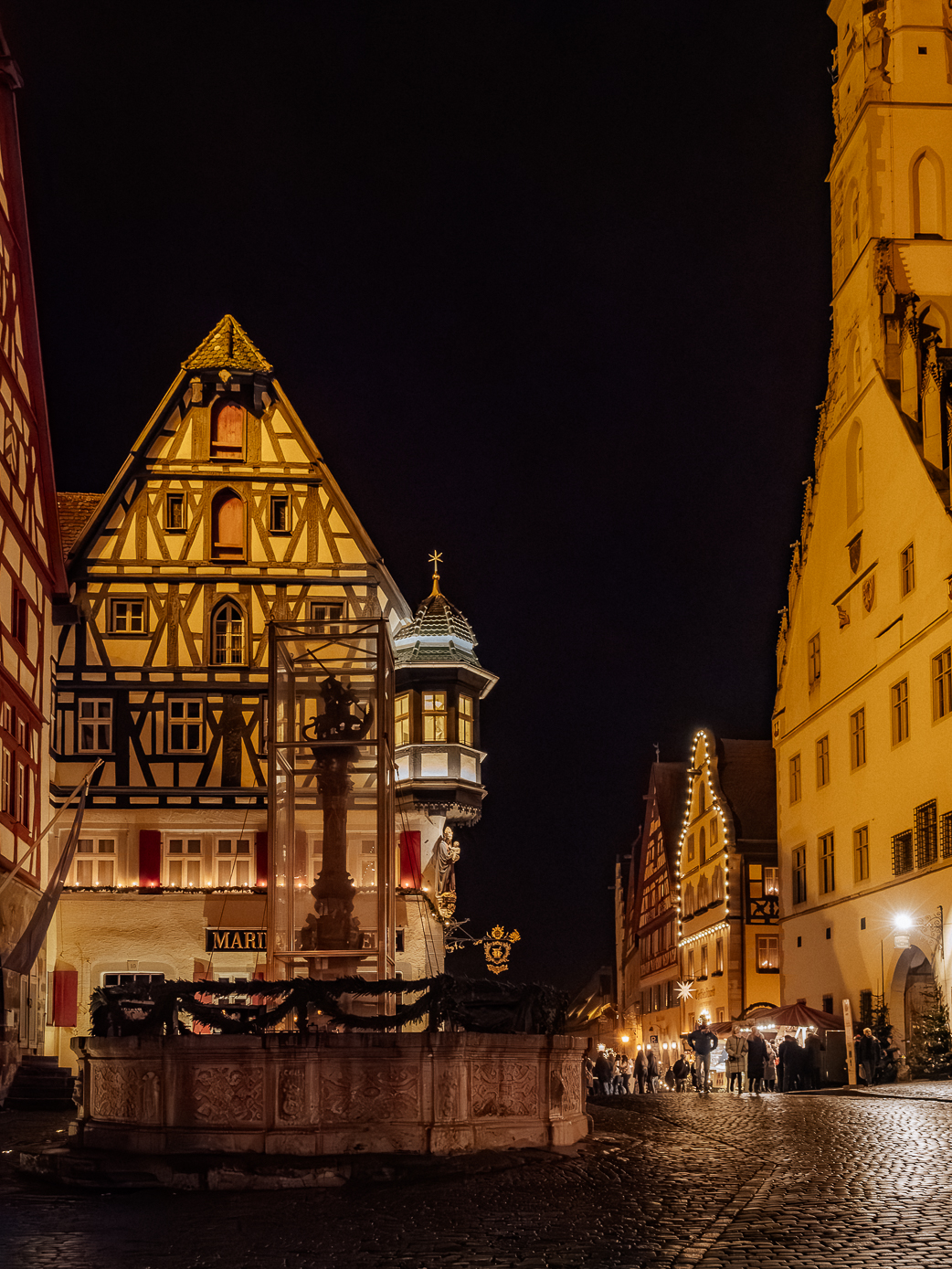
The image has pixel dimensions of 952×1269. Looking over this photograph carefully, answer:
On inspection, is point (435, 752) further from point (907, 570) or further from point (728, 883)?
point (907, 570)

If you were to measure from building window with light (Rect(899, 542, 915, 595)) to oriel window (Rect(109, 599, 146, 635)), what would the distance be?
62.4ft

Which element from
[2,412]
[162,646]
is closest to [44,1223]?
[2,412]

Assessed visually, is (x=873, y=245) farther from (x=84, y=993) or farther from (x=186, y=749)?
(x=84, y=993)

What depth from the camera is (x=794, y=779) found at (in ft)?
160

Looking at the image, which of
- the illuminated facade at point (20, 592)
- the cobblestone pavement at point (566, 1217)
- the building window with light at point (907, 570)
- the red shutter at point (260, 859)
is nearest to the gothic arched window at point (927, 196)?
the building window with light at point (907, 570)

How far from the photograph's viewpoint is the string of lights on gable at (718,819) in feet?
188

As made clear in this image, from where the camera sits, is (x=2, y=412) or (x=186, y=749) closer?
(x=2, y=412)

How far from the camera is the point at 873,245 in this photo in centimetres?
4281

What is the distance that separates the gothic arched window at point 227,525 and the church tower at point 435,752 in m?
6.05

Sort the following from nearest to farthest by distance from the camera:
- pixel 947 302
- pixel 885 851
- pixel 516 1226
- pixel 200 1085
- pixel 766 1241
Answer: pixel 766 1241
pixel 516 1226
pixel 200 1085
pixel 885 851
pixel 947 302

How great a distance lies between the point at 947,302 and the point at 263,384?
17.8m

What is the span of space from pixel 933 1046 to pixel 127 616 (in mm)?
22716

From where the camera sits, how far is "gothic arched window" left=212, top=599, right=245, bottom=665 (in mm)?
44125

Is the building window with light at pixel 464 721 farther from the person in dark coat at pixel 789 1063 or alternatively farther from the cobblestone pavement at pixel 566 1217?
the cobblestone pavement at pixel 566 1217
